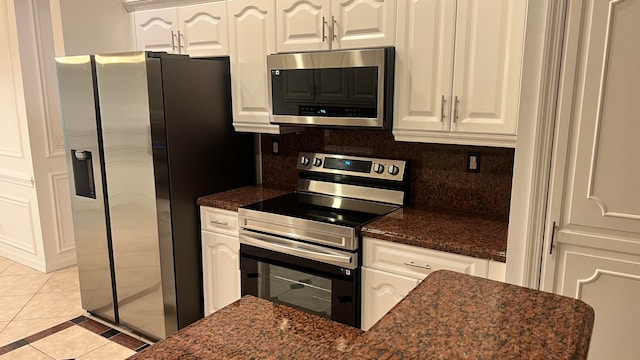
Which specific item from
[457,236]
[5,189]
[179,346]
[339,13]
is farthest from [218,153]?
[5,189]

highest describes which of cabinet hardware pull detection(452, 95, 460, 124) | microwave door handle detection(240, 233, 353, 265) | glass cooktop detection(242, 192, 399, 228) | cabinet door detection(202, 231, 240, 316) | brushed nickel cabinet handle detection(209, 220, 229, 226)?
cabinet hardware pull detection(452, 95, 460, 124)

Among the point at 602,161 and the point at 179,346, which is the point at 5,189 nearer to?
the point at 179,346

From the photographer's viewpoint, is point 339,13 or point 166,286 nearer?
point 339,13

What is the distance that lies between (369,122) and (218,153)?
43.0 inches

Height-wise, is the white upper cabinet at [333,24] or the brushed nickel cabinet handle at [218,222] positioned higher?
the white upper cabinet at [333,24]

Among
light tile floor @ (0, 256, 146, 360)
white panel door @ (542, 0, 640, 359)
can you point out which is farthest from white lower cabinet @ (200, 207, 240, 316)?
white panel door @ (542, 0, 640, 359)

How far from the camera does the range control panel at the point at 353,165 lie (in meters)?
2.66

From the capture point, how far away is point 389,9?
2.24 m

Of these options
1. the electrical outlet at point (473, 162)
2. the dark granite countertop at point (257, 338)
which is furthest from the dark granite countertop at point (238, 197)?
the dark granite countertop at point (257, 338)

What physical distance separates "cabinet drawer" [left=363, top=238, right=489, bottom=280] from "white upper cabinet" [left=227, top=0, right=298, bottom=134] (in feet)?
3.29

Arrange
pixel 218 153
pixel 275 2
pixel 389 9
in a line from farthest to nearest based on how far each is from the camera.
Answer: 1. pixel 218 153
2. pixel 275 2
3. pixel 389 9

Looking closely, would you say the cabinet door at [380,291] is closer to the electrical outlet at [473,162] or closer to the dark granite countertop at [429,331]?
the electrical outlet at [473,162]

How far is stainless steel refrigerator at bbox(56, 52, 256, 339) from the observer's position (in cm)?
259

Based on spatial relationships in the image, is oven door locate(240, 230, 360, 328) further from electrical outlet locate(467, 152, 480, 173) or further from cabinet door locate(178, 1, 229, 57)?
cabinet door locate(178, 1, 229, 57)
